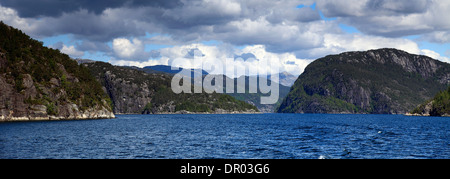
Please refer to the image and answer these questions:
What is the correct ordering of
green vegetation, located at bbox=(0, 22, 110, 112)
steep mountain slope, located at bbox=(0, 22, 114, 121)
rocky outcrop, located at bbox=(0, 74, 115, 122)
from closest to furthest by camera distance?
rocky outcrop, located at bbox=(0, 74, 115, 122), steep mountain slope, located at bbox=(0, 22, 114, 121), green vegetation, located at bbox=(0, 22, 110, 112)

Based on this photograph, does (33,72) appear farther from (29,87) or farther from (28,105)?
(28,105)

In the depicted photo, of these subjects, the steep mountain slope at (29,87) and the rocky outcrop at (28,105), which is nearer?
the rocky outcrop at (28,105)

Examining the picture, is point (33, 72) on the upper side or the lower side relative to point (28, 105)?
upper

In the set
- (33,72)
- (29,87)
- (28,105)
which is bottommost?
(28,105)

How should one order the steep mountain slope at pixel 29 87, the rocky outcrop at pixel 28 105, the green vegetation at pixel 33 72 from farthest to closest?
A: the green vegetation at pixel 33 72, the steep mountain slope at pixel 29 87, the rocky outcrop at pixel 28 105

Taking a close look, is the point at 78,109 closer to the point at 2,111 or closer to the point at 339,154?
the point at 2,111

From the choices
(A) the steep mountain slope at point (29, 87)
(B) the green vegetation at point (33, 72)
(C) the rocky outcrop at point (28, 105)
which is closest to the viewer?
(C) the rocky outcrop at point (28, 105)

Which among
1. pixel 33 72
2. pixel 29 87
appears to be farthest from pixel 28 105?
pixel 33 72

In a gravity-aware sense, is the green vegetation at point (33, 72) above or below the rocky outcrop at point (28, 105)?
above

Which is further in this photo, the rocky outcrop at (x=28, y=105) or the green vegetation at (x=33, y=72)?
the green vegetation at (x=33, y=72)

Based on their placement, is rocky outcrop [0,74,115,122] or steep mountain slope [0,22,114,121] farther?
steep mountain slope [0,22,114,121]

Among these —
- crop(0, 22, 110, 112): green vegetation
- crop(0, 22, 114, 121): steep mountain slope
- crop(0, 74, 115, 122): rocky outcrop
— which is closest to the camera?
crop(0, 74, 115, 122): rocky outcrop
